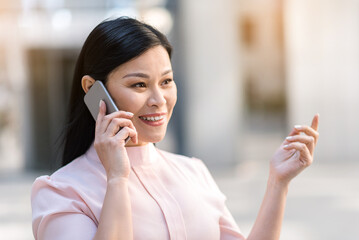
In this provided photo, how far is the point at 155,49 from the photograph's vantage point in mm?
1639

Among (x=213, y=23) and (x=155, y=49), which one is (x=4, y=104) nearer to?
(x=213, y=23)

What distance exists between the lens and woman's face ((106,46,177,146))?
1.60 metres

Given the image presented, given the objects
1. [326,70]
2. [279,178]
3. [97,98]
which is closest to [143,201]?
[97,98]

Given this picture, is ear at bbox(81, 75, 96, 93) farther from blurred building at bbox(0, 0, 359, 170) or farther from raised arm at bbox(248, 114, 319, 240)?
blurred building at bbox(0, 0, 359, 170)

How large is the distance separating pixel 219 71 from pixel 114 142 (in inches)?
294

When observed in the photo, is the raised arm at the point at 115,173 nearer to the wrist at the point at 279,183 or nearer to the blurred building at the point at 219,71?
the wrist at the point at 279,183

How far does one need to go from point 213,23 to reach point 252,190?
2.94m

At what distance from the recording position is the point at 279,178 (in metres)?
1.75

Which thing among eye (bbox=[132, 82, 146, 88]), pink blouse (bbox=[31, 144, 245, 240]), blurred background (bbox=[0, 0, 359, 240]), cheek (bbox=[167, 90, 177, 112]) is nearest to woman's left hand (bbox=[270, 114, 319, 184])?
pink blouse (bbox=[31, 144, 245, 240])

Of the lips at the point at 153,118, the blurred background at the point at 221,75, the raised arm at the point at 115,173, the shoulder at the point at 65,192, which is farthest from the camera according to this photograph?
the blurred background at the point at 221,75

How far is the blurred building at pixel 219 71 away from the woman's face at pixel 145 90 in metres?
6.99

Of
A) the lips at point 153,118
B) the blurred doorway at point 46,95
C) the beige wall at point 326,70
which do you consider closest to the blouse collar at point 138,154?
the lips at point 153,118

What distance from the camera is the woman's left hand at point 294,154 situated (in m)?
1.69

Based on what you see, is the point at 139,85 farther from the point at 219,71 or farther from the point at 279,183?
the point at 219,71
